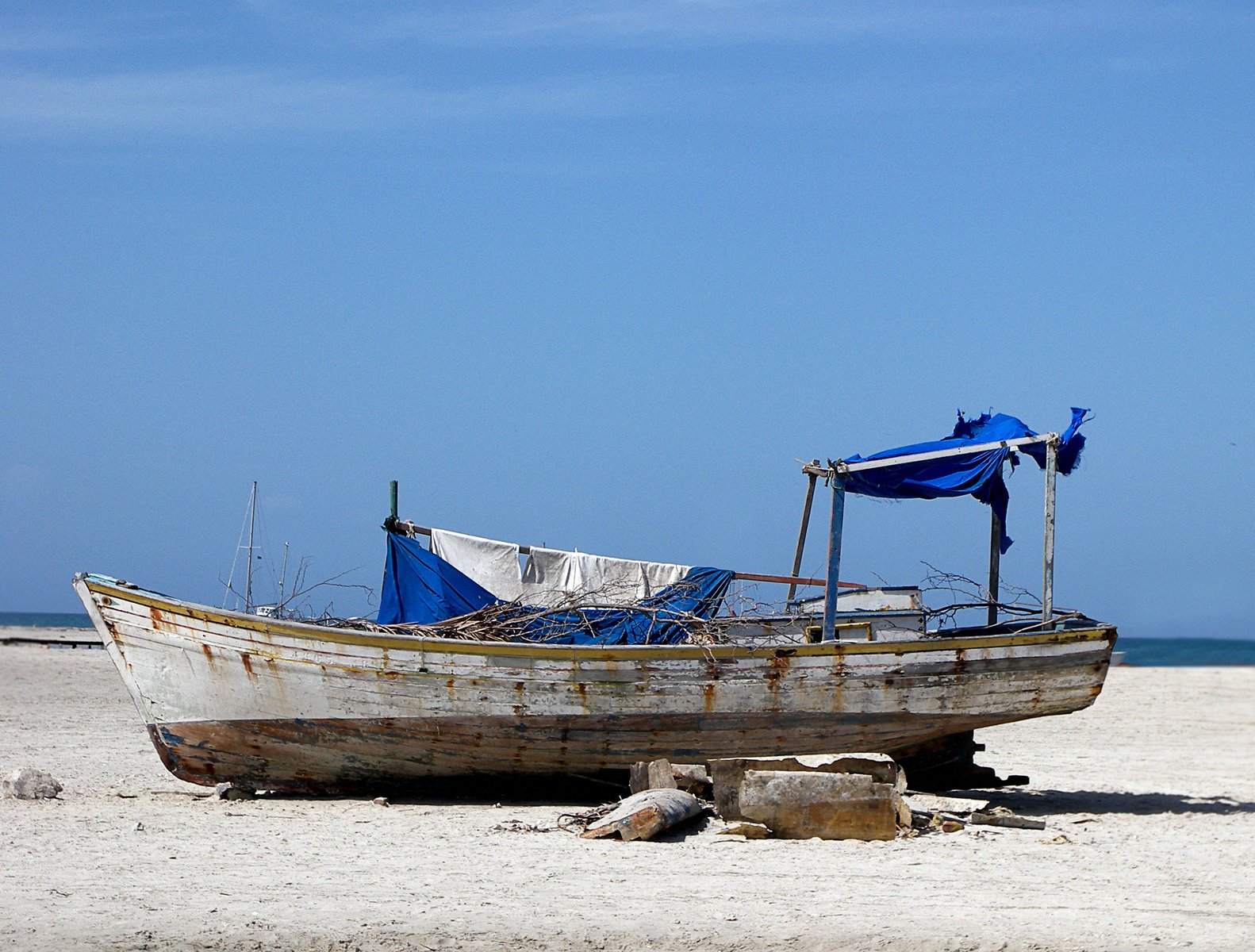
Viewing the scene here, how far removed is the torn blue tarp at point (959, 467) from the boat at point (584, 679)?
0.9 inches

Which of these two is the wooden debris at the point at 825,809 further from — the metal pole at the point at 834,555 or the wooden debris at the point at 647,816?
the metal pole at the point at 834,555

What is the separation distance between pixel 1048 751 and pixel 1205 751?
7.19ft

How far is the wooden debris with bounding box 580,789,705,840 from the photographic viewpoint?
9.52 metres

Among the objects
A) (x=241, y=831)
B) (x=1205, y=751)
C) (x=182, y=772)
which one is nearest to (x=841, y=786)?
(x=241, y=831)

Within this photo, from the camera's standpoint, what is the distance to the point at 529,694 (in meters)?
10.9

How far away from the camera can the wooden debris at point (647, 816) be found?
9523 mm

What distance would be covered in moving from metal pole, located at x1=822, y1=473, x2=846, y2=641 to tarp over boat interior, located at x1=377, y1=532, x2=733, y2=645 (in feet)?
3.63

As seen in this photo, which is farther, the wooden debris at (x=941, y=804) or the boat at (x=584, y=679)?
the boat at (x=584, y=679)

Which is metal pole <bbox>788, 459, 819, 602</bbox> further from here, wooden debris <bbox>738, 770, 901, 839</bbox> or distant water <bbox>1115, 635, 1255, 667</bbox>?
distant water <bbox>1115, 635, 1255, 667</bbox>

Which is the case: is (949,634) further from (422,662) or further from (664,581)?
(422,662)

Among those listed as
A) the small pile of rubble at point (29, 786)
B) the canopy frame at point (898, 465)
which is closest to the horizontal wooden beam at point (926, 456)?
the canopy frame at point (898, 465)

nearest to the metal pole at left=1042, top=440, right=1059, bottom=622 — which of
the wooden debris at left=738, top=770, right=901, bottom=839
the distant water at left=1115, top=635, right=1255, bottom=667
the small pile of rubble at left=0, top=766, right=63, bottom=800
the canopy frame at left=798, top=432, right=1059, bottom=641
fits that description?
the canopy frame at left=798, top=432, right=1059, bottom=641

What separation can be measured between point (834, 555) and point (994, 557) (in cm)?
206

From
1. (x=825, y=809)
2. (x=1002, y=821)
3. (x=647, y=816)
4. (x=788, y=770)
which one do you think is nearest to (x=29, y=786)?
(x=647, y=816)
